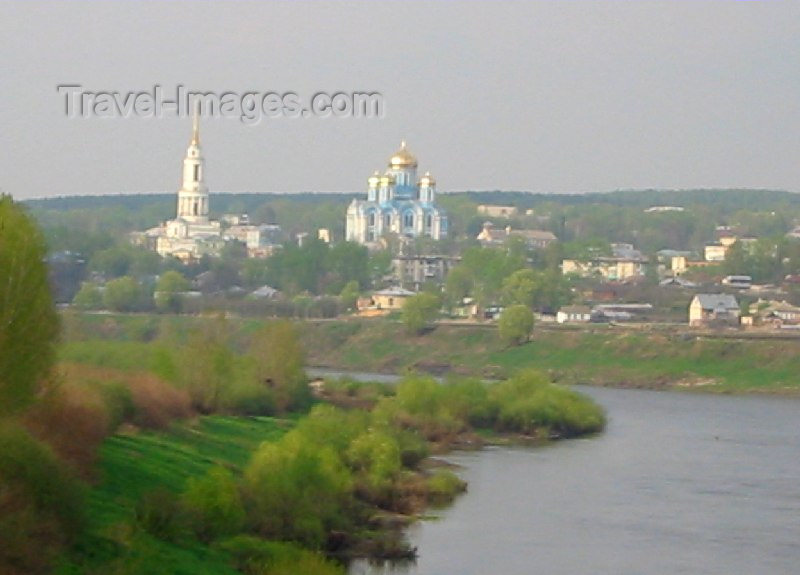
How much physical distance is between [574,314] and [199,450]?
151 ft

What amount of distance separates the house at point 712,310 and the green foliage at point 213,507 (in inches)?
1944

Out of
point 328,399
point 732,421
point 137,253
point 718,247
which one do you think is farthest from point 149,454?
point 718,247

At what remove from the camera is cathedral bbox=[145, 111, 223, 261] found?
102438 millimetres

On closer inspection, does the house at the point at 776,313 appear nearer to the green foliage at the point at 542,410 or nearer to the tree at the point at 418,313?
the tree at the point at 418,313

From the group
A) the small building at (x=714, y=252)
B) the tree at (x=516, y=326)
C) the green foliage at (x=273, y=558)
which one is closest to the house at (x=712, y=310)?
the tree at (x=516, y=326)

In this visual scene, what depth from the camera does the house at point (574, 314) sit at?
72250 millimetres

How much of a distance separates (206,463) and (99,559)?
29.1ft

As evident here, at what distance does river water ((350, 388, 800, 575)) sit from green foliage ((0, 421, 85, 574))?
5609 millimetres

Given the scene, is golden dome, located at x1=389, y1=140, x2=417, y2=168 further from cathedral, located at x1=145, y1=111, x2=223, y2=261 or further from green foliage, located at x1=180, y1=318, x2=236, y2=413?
green foliage, located at x1=180, y1=318, x2=236, y2=413

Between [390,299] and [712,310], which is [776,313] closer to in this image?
[712,310]

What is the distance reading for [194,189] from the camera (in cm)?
10688

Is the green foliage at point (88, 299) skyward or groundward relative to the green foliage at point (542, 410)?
skyward

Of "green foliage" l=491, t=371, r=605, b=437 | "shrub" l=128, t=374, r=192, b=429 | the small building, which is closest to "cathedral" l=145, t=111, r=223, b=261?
the small building

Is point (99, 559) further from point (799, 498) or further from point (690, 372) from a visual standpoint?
point (690, 372)
